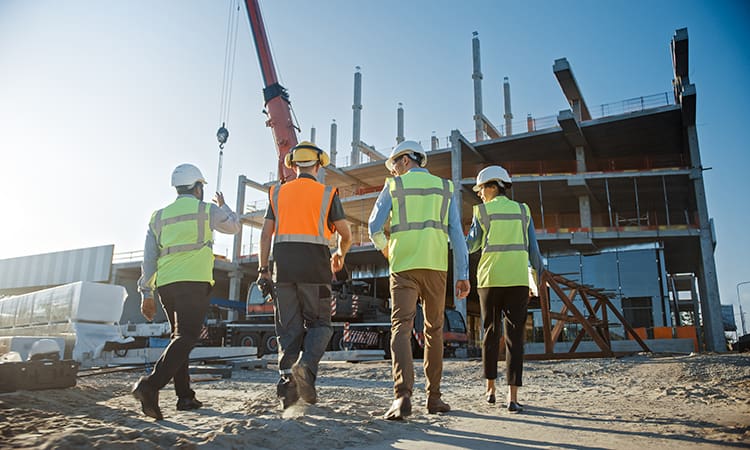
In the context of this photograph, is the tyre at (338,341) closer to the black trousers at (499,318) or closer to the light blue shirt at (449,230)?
the black trousers at (499,318)

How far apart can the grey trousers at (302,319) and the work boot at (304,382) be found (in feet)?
0.37

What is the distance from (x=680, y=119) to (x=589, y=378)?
24.2 meters

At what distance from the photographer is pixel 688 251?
27266mm

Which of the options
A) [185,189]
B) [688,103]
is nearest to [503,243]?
[185,189]

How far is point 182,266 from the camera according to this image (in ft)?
11.8

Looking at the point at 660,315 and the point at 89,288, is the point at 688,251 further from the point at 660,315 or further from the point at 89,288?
the point at 89,288

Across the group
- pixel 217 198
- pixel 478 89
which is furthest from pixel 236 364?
pixel 478 89

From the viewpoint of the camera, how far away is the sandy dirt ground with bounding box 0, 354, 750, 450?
7.35 ft

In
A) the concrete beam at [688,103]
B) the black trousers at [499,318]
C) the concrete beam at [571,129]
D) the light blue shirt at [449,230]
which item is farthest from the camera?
the concrete beam at [571,129]

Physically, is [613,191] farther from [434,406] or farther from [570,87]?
[434,406]

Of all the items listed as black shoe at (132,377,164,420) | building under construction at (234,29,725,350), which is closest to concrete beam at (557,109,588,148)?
building under construction at (234,29,725,350)

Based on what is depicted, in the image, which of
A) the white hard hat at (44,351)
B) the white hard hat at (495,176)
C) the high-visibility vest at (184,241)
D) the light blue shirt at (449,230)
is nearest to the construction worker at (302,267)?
the light blue shirt at (449,230)

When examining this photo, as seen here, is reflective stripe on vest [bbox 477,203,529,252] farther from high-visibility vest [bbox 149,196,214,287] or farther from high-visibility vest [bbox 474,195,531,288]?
high-visibility vest [bbox 149,196,214,287]

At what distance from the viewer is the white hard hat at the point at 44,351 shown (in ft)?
17.8
